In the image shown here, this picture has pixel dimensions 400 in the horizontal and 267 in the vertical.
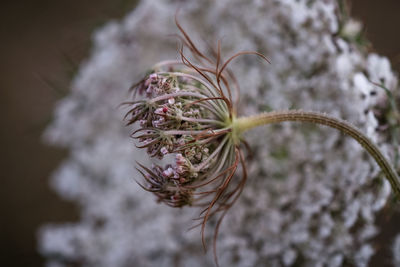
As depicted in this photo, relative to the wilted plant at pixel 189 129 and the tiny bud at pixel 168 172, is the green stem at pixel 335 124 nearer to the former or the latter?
the wilted plant at pixel 189 129

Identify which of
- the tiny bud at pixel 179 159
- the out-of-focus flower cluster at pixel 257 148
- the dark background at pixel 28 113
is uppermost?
the dark background at pixel 28 113

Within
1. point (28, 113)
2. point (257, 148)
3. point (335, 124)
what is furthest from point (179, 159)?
point (28, 113)

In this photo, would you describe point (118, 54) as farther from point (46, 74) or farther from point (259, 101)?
point (46, 74)

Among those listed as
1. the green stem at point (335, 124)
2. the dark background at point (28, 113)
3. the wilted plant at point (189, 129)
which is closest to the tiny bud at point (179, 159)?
the wilted plant at point (189, 129)

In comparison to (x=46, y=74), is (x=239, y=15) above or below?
→ below

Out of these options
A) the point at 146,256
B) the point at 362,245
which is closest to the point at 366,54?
the point at 362,245

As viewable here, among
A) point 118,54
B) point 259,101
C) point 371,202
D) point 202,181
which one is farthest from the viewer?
point 118,54
